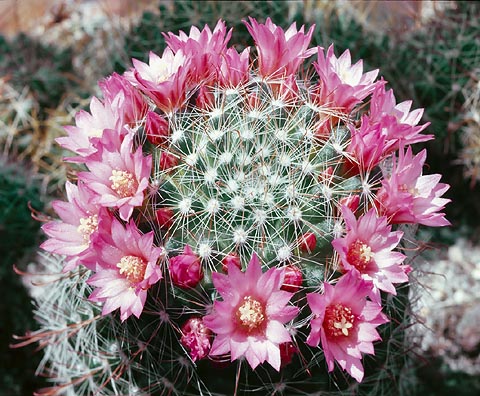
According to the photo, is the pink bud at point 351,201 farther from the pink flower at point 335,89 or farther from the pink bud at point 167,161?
the pink bud at point 167,161

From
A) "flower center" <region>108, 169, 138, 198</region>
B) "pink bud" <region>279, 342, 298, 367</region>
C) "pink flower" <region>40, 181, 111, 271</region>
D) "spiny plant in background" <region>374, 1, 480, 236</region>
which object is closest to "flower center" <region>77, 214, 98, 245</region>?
"pink flower" <region>40, 181, 111, 271</region>

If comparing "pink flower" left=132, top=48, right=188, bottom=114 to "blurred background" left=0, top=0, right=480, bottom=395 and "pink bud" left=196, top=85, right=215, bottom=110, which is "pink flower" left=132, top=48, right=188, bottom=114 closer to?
"pink bud" left=196, top=85, right=215, bottom=110

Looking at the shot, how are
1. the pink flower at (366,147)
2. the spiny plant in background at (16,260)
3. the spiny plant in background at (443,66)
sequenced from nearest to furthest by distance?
the pink flower at (366,147) < the spiny plant in background at (16,260) < the spiny plant in background at (443,66)

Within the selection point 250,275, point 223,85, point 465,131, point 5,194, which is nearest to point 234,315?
point 250,275

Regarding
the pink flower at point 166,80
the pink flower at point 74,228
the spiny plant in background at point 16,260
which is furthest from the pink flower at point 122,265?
the spiny plant in background at point 16,260

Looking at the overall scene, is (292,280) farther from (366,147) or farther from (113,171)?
(113,171)
